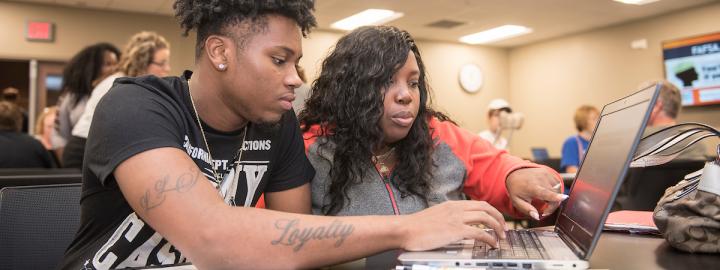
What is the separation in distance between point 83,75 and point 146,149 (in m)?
2.61

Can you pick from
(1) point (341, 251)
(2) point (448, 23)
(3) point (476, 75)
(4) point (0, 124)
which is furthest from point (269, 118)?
(3) point (476, 75)

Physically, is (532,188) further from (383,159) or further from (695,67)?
(695,67)

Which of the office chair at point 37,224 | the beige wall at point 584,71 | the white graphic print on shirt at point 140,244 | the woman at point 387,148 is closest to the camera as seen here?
the white graphic print on shirt at point 140,244

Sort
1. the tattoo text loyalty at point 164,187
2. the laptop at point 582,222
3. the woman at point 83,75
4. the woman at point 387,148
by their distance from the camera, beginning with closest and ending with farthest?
the laptop at point 582,222
the tattoo text loyalty at point 164,187
the woman at point 387,148
the woman at point 83,75

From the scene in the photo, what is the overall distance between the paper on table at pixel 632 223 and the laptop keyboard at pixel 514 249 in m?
0.25

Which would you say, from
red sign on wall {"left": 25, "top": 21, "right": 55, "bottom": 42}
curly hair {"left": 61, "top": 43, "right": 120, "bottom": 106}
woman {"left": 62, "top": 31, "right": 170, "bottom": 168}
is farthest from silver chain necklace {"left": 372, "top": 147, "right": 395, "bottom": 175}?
red sign on wall {"left": 25, "top": 21, "right": 55, "bottom": 42}

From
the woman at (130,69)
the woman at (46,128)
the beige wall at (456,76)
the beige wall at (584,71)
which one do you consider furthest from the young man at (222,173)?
the beige wall at (456,76)

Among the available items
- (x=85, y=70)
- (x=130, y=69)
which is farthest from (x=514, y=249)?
(x=85, y=70)

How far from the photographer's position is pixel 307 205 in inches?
50.7

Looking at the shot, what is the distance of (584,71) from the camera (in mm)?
8039

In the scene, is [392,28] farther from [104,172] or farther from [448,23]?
[448,23]

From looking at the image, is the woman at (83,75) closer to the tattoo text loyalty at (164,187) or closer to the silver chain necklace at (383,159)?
the silver chain necklace at (383,159)

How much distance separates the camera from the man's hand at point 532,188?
118 cm

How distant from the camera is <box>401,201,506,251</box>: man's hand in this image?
835mm
